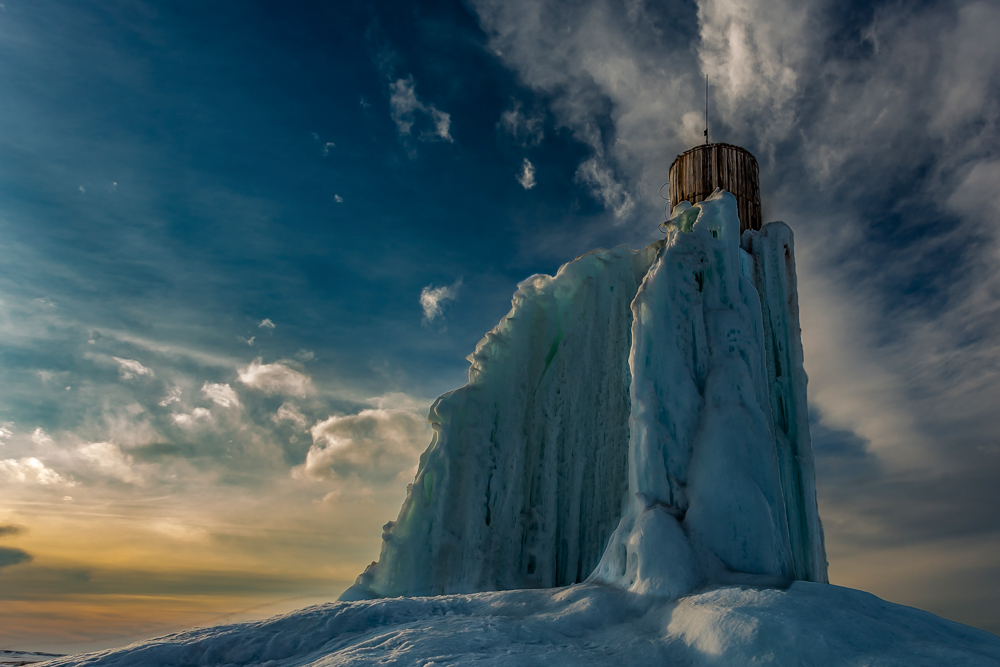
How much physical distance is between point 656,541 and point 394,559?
8204 mm

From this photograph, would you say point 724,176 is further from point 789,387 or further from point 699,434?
point 699,434

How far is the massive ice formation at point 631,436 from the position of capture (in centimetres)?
1044

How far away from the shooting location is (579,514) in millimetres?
15703

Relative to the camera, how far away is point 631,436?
38.3ft

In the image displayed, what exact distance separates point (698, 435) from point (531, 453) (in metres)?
6.38

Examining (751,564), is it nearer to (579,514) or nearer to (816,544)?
(579,514)

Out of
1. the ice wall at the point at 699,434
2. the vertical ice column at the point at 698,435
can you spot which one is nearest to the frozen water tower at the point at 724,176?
the ice wall at the point at 699,434

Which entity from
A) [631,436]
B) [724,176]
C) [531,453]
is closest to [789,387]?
[724,176]

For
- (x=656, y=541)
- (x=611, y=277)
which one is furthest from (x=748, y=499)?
(x=611, y=277)

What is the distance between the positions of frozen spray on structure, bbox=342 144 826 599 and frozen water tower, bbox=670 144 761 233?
0.05 meters

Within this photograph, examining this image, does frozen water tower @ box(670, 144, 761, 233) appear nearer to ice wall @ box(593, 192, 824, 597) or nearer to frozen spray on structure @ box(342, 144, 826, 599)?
frozen spray on structure @ box(342, 144, 826, 599)

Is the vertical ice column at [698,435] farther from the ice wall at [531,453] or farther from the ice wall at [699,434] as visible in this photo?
the ice wall at [531,453]

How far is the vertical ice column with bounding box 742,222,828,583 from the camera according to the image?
15.5 m

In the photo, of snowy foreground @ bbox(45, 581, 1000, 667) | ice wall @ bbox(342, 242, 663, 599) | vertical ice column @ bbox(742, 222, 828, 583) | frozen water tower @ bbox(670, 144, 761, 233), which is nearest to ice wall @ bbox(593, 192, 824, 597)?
snowy foreground @ bbox(45, 581, 1000, 667)
